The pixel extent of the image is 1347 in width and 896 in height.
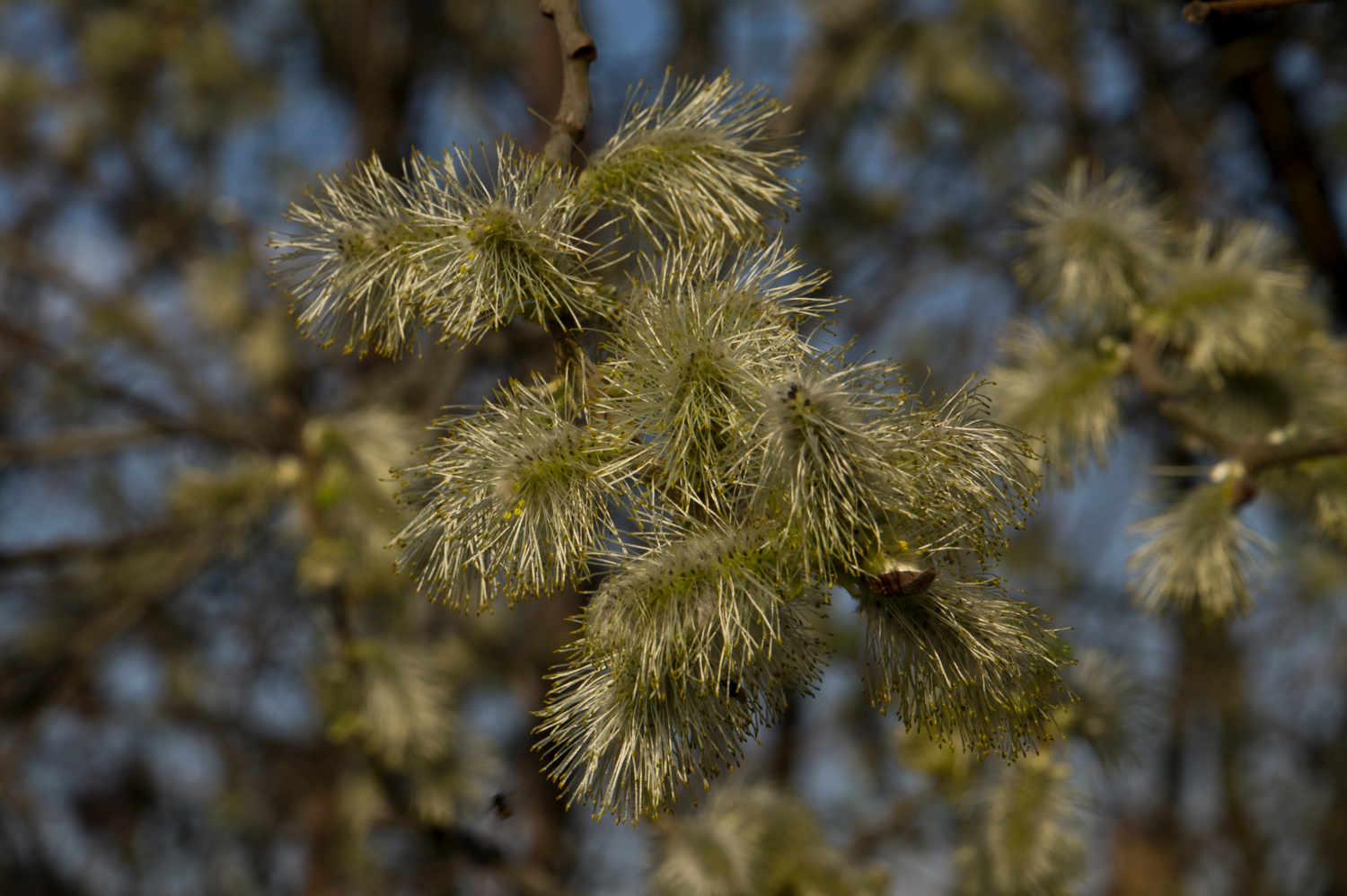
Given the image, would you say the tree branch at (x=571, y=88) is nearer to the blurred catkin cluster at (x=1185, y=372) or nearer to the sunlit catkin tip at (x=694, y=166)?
the sunlit catkin tip at (x=694, y=166)

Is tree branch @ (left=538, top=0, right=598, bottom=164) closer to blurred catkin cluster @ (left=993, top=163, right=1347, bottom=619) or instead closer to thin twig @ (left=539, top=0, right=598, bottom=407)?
thin twig @ (left=539, top=0, right=598, bottom=407)

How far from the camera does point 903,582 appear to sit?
4.42 ft

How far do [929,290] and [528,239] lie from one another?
469 centimetres

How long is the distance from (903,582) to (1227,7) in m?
1.17

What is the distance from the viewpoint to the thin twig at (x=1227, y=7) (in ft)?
5.66

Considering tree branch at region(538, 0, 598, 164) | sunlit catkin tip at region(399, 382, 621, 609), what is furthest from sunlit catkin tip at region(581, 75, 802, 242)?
sunlit catkin tip at region(399, 382, 621, 609)

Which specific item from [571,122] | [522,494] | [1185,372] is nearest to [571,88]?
[571,122]

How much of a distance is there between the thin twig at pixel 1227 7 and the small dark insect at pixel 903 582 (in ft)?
3.48

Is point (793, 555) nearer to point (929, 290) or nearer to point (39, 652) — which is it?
point (929, 290)

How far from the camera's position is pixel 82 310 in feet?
17.5

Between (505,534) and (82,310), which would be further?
(82,310)

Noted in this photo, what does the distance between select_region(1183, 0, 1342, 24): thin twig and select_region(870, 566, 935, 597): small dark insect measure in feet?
3.48

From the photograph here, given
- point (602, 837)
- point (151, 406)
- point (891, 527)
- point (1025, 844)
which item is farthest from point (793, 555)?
point (602, 837)

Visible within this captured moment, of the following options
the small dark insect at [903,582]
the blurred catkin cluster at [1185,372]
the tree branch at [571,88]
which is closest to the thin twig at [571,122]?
the tree branch at [571,88]
